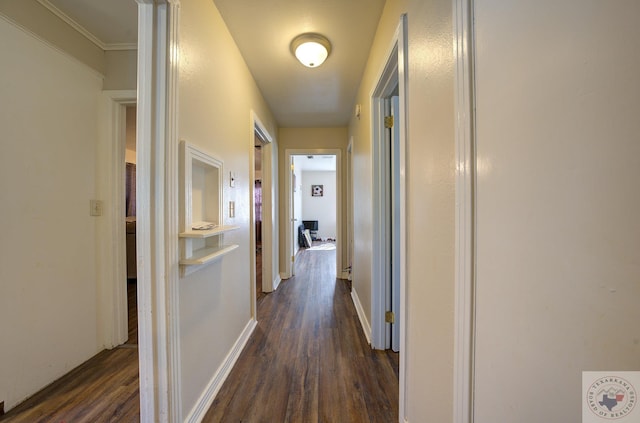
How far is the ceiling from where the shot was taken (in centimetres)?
149

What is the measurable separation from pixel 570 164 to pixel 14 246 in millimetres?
2410

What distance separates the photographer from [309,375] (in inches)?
61.3

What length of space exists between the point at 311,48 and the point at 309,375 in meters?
2.43

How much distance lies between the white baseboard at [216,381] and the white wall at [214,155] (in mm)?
33

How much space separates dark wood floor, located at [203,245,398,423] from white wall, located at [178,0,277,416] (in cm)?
21

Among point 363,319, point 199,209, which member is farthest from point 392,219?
point 199,209

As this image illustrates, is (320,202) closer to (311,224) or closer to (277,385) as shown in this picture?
→ (311,224)

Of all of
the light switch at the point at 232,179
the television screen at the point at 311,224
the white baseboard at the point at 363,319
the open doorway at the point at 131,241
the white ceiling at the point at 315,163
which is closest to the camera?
the light switch at the point at 232,179

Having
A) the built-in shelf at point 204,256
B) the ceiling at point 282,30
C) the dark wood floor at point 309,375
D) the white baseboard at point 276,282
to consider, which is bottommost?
the dark wood floor at point 309,375

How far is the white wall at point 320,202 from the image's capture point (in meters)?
7.88

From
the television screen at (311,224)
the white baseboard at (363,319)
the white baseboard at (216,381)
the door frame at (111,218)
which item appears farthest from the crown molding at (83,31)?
the television screen at (311,224)

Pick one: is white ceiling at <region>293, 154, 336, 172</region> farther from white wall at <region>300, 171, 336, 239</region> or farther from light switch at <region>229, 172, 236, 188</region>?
light switch at <region>229, 172, 236, 188</region>

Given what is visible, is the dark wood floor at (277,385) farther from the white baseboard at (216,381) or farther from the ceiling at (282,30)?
the ceiling at (282,30)

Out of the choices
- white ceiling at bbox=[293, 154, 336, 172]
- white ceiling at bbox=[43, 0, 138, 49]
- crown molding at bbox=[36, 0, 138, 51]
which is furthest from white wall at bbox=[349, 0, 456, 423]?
white ceiling at bbox=[293, 154, 336, 172]
